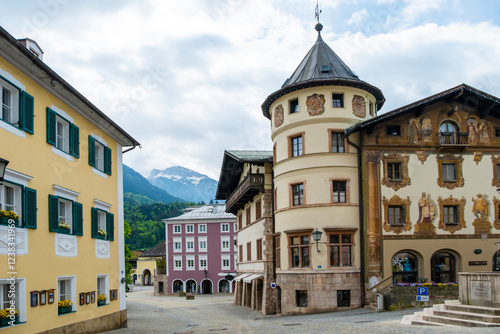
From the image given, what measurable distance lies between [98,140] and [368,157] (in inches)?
569

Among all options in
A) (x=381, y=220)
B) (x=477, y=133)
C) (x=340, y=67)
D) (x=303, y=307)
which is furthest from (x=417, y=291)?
(x=340, y=67)

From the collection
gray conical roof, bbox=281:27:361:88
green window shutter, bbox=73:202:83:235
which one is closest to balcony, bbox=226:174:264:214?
gray conical roof, bbox=281:27:361:88

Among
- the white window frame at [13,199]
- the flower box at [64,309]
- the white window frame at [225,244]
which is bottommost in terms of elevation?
the white window frame at [225,244]

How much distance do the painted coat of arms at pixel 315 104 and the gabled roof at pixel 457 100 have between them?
76.8 inches

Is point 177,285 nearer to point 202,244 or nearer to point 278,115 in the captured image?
point 202,244

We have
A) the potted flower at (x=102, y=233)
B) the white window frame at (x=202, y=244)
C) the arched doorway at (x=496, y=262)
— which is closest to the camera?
the potted flower at (x=102, y=233)

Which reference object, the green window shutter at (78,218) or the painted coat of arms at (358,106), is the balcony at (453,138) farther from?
the green window shutter at (78,218)

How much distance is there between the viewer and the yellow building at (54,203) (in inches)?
645

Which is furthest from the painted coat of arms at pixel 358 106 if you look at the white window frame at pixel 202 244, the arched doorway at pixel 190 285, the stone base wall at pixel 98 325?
the arched doorway at pixel 190 285

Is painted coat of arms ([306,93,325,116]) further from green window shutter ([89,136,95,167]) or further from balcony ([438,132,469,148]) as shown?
green window shutter ([89,136,95,167])

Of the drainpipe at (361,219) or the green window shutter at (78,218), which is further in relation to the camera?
the drainpipe at (361,219)

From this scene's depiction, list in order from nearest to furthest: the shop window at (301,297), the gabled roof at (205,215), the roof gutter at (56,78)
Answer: the roof gutter at (56,78)
the shop window at (301,297)
the gabled roof at (205,215)

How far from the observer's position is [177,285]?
288 feet

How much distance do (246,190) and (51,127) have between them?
21394 millimetres
